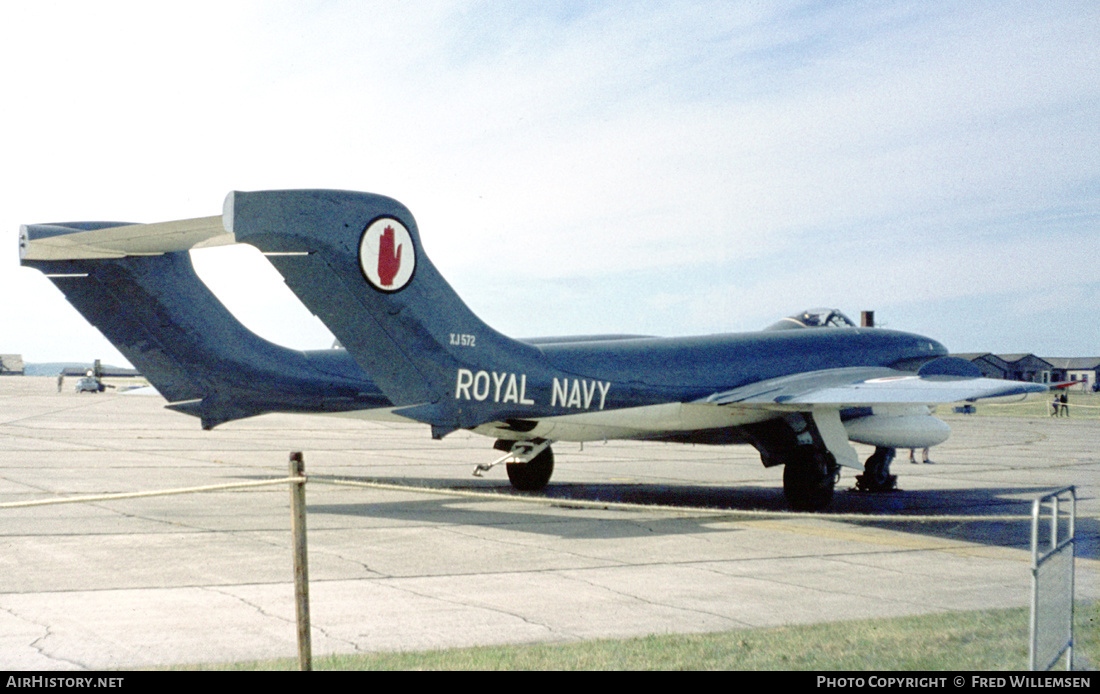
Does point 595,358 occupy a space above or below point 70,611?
above

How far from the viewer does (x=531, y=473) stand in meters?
16.7

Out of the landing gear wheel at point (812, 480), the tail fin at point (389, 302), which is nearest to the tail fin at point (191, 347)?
the tail fin at point (389, 302)

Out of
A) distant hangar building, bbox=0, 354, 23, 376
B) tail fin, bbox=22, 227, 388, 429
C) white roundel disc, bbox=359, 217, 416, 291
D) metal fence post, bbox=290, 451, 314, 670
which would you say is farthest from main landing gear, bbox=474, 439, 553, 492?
distant hangar building, bbox=0, 354, 23, 376

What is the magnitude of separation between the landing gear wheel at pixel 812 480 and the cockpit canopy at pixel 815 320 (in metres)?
3.62

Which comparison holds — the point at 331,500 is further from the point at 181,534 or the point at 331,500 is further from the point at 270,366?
the point at 181,534

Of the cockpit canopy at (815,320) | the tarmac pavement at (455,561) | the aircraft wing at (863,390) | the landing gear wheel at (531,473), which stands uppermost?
the cockpit canopy at (815,320)

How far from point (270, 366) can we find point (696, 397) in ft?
23.4

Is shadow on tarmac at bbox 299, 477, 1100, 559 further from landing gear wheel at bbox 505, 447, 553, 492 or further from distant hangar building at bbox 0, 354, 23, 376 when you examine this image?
distant hangar building at bbox 0, 354, 23, 376

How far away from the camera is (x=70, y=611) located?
745 centimetres

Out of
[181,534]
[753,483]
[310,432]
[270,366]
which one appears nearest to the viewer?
[181,534]

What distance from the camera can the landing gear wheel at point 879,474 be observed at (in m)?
17.3

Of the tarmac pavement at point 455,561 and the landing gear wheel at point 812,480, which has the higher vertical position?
the landing gear wheel at point 812,480

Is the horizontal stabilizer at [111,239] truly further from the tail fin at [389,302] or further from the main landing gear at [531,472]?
the main landing gear at [531,472]

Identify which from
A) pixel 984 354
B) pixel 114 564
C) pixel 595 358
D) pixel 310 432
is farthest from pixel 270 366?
pixel 984 354
